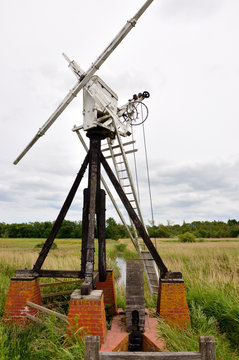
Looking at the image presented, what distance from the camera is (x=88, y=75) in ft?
18.5

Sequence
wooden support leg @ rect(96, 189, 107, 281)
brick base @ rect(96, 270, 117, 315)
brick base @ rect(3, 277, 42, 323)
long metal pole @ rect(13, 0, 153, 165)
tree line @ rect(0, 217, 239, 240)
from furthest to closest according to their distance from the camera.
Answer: tree line @ rect(0, 217, 239, 240) < brick base @ rect(96, 270, 117, 315) < wooden support leg @ rect(96, 189, 107, 281) < brick base @ rect(3, 277, 42, 323) < long metal pole @ rect(13, 0, 153, 165)

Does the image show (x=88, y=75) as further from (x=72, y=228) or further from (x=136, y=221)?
(x=72, y=228)

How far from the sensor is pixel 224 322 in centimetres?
560

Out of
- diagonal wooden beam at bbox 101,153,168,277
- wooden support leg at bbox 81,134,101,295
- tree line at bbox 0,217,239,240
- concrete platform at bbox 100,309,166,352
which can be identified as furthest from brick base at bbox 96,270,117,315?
tree line at bbox 0,217,239,240

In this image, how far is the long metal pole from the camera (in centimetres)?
503

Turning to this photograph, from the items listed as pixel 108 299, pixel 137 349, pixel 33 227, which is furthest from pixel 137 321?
pixel 33 227

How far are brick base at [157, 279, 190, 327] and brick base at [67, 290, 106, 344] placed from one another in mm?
1508

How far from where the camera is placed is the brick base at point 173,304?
506 cm

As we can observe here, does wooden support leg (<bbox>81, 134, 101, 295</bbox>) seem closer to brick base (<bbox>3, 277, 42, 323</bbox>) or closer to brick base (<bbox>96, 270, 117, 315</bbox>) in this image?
brick base (<bbox>3, 277, 42, 323</bbox>)

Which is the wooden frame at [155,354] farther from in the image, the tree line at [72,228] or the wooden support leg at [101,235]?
the tree line at [72,228]

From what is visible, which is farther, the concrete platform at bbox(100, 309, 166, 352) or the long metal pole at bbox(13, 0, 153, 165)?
the long metal pole at bbox(13, 0, 153, 165)

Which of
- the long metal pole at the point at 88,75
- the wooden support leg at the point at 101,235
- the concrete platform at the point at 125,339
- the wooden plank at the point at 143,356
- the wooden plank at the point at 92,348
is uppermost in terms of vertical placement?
the long metal pole at the point at 88,75

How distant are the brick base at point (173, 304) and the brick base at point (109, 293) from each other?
146 cm

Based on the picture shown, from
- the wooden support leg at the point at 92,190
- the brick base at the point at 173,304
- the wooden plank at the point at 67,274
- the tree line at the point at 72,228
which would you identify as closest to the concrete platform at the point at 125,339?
the brick base at the point at 173,304
